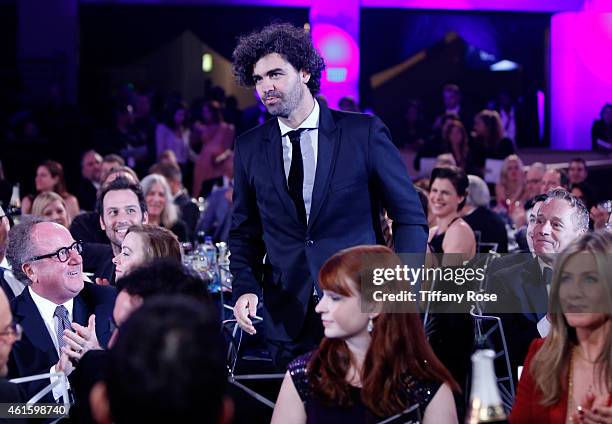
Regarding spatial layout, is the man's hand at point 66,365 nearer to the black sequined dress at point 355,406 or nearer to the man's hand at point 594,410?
the black sequined dress at point 355,406

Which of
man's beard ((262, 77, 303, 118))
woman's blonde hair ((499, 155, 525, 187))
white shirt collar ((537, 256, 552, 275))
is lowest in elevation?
white shirt collar ((537, 256, 552, 275))

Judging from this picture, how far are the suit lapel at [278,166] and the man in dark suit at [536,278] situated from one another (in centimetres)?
110

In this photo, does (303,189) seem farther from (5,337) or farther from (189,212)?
(189,212)

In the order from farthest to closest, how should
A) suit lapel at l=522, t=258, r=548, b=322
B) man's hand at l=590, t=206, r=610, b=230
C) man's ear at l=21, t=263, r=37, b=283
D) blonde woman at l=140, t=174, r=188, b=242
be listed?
blonde woman at l=140, t=174, r=188, b=242
man's hand at l=590, t=206, r=610, b=230
suit lapel at l=522, t=258, r=548, b=322
man's ear at l=21, t=263, r=37, b=283

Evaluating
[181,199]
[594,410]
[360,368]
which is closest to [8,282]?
[360,368]

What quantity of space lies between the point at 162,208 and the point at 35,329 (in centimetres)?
353

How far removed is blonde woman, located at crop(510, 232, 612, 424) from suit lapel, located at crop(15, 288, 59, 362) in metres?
1.59

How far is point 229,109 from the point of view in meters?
12.6

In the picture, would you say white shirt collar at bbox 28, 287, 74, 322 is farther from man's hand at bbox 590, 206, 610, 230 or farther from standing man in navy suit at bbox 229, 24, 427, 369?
man's hand at bbox 590, 206, 610, 230

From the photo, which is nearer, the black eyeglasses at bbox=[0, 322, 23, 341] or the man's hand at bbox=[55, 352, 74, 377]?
the black eyeglasses at bbox=[0, 322, 23, 341]

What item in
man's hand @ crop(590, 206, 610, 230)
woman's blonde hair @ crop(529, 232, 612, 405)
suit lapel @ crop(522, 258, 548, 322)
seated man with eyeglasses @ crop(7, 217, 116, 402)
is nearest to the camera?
woman's blonde hair @ crop(529, 232, 612, 405)

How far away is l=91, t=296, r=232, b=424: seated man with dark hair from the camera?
131 centimetres

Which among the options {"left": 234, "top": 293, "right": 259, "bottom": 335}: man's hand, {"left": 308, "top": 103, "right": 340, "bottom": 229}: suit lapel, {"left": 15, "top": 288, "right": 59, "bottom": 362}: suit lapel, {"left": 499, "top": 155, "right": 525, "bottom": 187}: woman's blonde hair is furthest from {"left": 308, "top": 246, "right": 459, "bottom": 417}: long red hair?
{"left": 499, "top": 155, "right": 525, "bottom": 187}: woman's blonde hair

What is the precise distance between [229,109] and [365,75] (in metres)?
3.25
